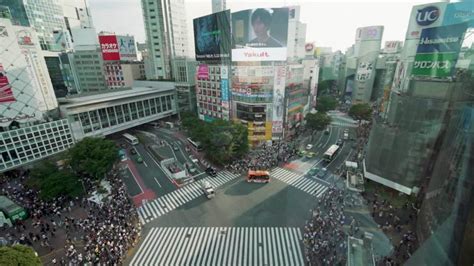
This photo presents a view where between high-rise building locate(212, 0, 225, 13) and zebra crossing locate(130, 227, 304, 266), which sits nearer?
zebra crossing locate(130, 227, 304, 266)

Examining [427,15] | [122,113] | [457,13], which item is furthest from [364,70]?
[122,113]

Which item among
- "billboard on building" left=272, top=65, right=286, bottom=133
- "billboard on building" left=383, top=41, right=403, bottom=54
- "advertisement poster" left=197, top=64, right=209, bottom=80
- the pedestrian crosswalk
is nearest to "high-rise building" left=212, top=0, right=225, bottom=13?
"advertisement poster" left=197, top=64, right=209, bottom=80

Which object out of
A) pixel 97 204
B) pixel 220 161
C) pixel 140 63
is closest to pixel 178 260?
pixel 97 204

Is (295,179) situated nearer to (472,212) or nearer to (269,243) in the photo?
(269,243)

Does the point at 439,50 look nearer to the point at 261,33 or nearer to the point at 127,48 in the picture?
the point at 261,33

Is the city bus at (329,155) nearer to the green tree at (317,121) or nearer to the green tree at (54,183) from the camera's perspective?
the green tree at (317,121)

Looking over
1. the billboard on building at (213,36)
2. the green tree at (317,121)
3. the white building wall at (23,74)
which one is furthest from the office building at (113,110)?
the green tree at (317,121)

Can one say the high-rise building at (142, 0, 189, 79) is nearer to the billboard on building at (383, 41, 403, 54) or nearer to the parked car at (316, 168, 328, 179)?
the parked car at (316, 168, 328, 179)
